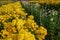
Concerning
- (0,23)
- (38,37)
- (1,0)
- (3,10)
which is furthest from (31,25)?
(1,0)

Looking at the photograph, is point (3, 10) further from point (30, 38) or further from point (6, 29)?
point (30, 38)

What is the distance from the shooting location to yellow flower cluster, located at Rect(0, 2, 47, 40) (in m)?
3.76

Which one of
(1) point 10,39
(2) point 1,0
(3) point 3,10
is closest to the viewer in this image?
(1) point 10,39

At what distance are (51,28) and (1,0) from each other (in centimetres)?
368

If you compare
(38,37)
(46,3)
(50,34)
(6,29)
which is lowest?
(46,3)

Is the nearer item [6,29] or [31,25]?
[6,29]

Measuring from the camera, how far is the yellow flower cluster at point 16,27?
376 cm

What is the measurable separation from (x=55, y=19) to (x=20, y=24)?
6.91 ft

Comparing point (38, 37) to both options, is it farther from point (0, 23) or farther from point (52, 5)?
point (52, 5)

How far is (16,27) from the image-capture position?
4.41 metres

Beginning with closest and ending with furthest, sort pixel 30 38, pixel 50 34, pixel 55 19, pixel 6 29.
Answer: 1. pixel 30 38
2. pixel 6 29
3. pixel 50 34
4. pixel 55 19

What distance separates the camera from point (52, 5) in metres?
9.26

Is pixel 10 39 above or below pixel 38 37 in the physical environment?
above

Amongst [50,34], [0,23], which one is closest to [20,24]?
[0,23]
